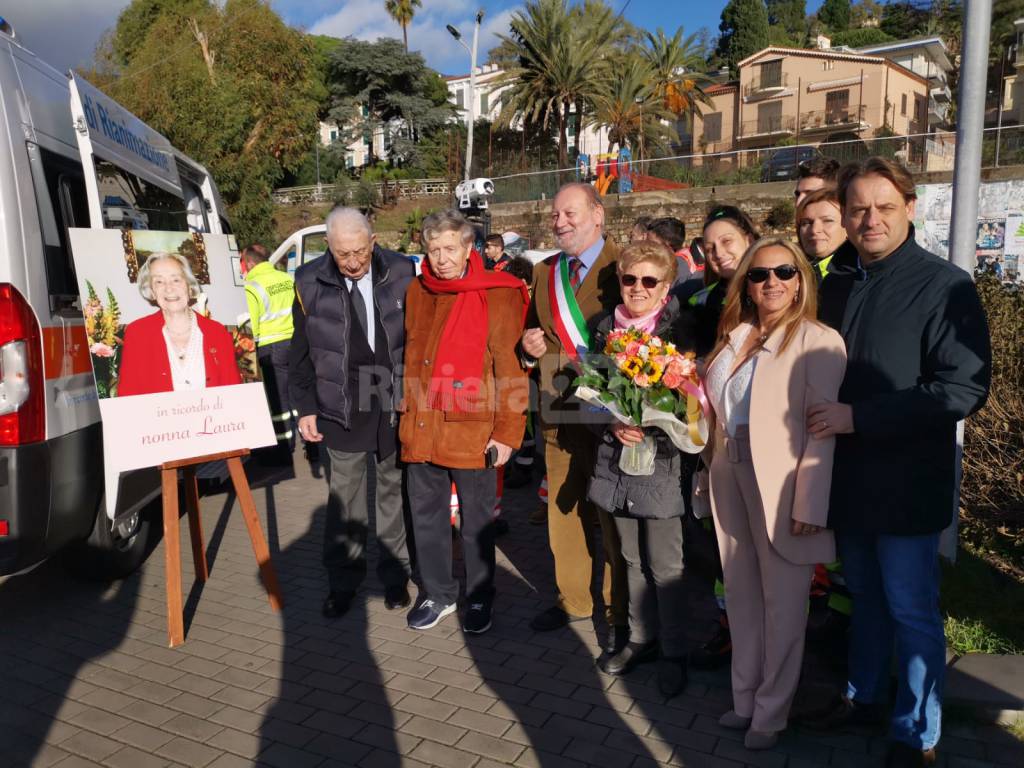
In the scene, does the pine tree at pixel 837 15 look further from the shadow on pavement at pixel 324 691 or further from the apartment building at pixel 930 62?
the shadow on pavement at pixel 324 691

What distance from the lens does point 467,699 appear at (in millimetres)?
3619

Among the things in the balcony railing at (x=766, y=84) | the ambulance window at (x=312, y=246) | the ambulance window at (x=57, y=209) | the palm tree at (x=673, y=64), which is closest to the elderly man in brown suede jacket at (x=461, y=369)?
the ambulance window at (x=57, y=209)

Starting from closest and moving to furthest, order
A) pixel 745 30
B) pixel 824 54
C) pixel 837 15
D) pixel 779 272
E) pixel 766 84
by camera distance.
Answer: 1. pixel 779 272
2. pixel 824 54
3. pixel 766 84
4. pixel 745 30
5. pixel 837 15

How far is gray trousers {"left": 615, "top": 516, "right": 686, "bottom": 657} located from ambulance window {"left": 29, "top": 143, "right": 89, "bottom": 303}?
119 inches

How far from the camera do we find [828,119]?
159 ft

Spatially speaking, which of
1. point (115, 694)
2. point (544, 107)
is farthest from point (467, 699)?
point (544, 107)

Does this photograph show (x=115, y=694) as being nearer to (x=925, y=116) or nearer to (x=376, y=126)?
(x=376, y=126)

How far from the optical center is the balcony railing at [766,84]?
50.2 meters

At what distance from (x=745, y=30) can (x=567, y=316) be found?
7006 cm

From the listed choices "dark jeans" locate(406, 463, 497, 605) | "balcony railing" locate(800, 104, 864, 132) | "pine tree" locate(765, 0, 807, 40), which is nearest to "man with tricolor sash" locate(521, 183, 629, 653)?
"dark jeans" locate(406, 463, 497, 605)

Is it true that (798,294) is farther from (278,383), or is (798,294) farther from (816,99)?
(816,99)

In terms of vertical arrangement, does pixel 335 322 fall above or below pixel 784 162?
below

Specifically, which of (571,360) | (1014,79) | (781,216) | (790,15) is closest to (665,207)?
(781,216)

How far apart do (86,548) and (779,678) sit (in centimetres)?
387
